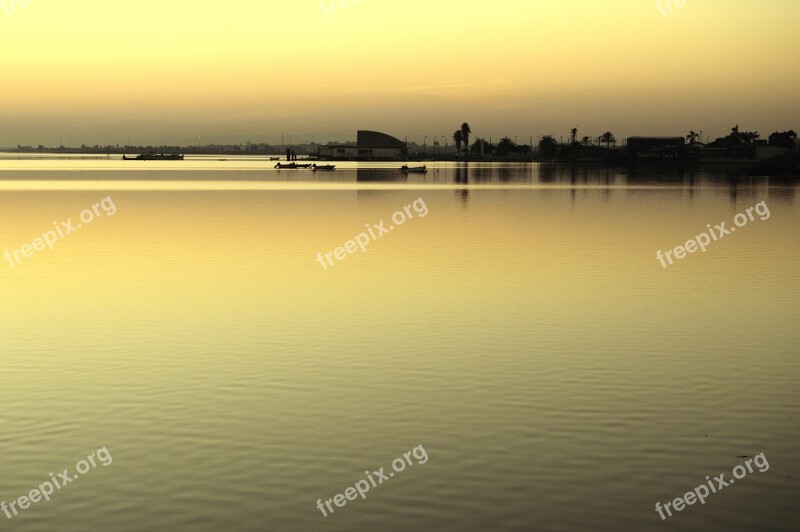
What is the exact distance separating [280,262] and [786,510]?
105 feet

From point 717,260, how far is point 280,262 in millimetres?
18161

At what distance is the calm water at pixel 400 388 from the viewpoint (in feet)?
45.4

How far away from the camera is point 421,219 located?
→ 7175cm

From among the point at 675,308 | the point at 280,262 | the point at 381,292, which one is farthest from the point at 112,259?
the point at 675,308

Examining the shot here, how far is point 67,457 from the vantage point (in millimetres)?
15680

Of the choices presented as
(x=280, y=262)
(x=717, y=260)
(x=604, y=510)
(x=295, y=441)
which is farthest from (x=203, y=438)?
(x=717, y=260)

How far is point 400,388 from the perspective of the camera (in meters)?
20.4

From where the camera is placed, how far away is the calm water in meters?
13.8

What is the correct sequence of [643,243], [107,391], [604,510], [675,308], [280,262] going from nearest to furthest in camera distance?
[604,510]
[107,391]
[675,308]
[280,262]
[643,243]

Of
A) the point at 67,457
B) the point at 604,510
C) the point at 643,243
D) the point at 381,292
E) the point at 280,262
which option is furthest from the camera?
the point at 643,243

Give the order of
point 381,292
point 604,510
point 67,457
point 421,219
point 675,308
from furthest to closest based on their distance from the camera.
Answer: point 421,219 < point 381,292 < point 675,308 < point 67,457 < point 604,510

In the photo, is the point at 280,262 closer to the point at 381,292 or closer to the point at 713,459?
the point at 381,292

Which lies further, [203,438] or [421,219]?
[421,219]

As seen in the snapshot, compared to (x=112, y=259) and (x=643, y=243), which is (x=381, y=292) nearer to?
(x=112, y=259)
